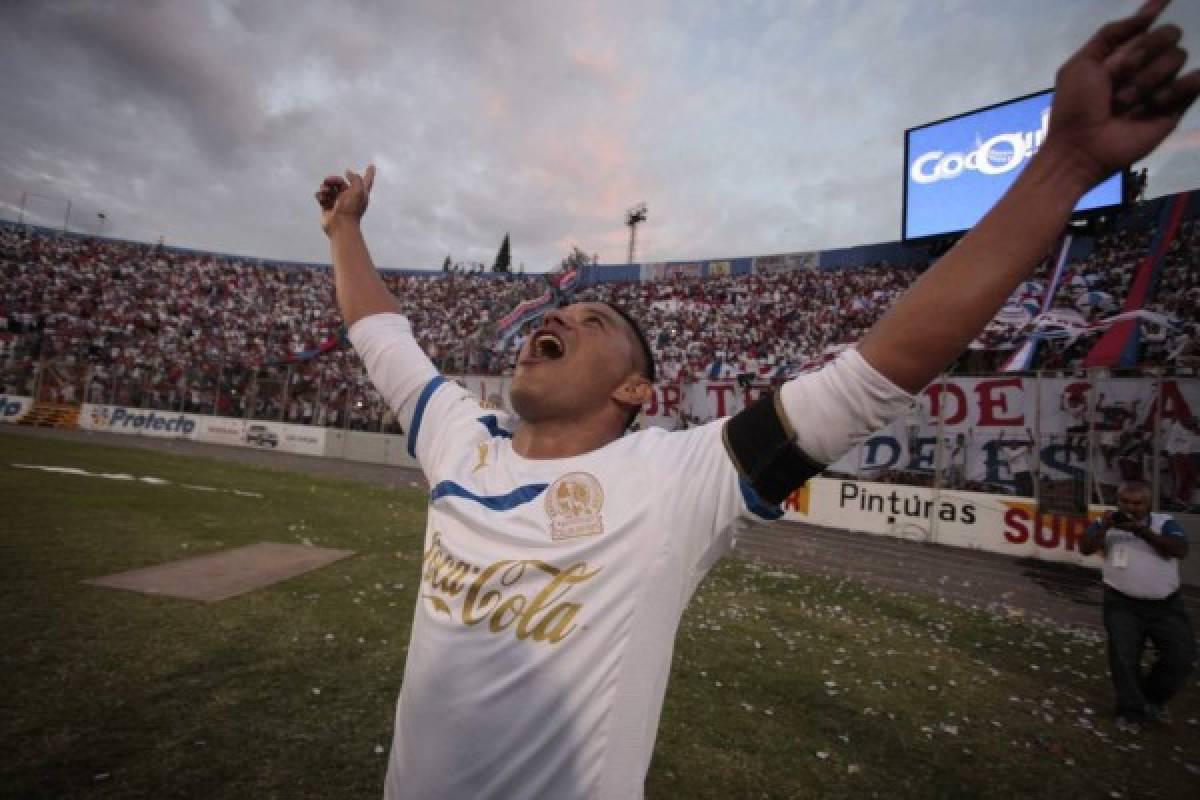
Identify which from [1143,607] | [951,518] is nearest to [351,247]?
[1143,607]

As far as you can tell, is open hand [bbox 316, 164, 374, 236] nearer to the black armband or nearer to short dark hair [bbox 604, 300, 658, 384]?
short dark hair [bbox 604, 300, 658, 384]

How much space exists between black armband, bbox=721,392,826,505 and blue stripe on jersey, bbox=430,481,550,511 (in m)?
0.57

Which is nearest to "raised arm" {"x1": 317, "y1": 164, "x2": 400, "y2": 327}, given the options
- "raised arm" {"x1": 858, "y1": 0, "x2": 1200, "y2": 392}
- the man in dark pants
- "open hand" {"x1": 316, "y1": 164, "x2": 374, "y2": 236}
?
"open hand" {"x1": 316, "y1": 164, "x2": 374, "y2": 236}

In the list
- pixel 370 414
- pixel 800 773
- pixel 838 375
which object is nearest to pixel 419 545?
pixel 800 773

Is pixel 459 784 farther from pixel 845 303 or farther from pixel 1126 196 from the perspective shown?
pixel 845 303

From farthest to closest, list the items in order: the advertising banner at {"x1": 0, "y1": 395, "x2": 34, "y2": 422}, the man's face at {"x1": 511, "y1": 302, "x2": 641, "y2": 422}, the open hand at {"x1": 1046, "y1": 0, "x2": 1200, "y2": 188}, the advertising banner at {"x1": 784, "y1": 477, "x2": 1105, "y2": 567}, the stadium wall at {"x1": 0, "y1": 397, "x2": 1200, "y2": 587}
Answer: the advertising banner at {"x1": 0, "y1": 395, "x2": 34, "y2": 422} → the advertising banner at {"x1": 784, "y1": 477, "x2": 1105, "y2": 567} → the stadium wall at {"x1": 0, "y1": 397, "x2": 1200, "y2": 587} → the man's face at {"x1": 511, "y1": 302, "x2": 641, "y2": 422} → the open hand at {"x1": 1046, "y1": 0, "x2": 1200, "y2": 188}

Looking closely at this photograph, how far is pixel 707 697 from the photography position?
14.8 ft

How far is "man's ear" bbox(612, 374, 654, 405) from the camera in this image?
1.86 metres

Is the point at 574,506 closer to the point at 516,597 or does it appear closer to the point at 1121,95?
the point at 516,597

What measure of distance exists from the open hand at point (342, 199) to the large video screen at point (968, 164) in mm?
23452

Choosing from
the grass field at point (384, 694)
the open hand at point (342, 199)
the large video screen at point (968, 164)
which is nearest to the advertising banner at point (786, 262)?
the large video screen at point (968, 164)

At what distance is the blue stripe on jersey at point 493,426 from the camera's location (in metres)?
2.07

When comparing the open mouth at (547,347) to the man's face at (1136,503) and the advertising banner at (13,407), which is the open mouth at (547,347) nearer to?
the man's face at (1136,503)

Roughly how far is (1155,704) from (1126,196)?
21.0 meters
